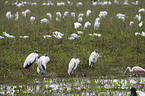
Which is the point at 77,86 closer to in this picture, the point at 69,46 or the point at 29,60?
the point at 29,60

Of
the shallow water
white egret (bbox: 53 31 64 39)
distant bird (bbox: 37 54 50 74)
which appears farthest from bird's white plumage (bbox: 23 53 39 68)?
white egret (bbox: 53 31 64 39)

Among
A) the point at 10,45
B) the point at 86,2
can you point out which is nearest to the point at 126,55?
the point at 10,45

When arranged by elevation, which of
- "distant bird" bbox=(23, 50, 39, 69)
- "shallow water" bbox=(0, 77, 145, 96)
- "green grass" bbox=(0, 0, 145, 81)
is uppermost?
"distant bird" bbox=(23, 50, 39, 69)

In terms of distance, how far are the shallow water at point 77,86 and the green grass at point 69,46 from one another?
0.65 meters

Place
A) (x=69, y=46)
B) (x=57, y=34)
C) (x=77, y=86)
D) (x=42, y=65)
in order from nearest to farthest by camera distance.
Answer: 1. (x=77, y=86)
2. (x=42, y=65)
3. (x=69, y=46)
4. (x=57, y=34)

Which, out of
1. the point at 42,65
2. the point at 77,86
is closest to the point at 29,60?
the point at 42,65

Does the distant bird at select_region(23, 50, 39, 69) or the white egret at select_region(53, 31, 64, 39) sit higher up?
the distant bird at select_region(23, 50, 39, 69)

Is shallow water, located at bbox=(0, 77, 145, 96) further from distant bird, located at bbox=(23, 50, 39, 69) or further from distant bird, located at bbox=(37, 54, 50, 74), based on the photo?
distant bird, located at bbox=(23, 50, 39, 69)

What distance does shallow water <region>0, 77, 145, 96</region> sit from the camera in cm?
732

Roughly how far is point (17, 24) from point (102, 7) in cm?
878

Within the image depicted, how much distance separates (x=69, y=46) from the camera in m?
12.8

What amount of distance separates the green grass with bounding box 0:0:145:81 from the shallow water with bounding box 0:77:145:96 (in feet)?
2.13

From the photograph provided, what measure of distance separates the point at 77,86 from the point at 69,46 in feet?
17.0

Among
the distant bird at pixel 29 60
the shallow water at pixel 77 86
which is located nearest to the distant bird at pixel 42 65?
the distant bird at pixel 29 60
